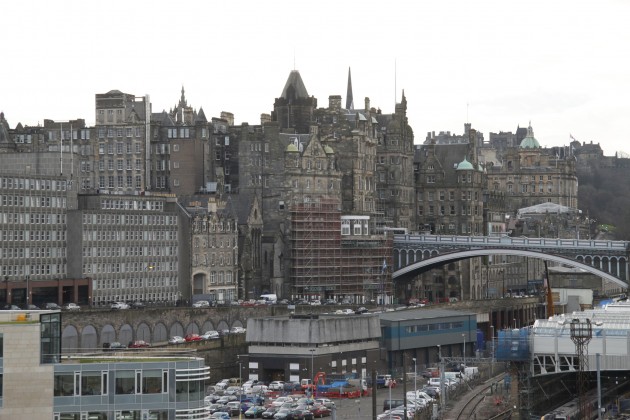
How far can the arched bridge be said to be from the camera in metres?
164

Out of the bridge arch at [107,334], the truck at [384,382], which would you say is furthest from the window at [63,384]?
the bridge arch at [107,334]

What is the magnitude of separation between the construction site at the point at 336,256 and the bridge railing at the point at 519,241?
3660 mm

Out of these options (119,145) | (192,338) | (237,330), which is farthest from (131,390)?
(119,145)

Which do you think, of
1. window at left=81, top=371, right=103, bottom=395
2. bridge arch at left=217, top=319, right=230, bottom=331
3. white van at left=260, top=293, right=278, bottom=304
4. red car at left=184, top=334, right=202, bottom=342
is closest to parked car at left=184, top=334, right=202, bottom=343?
red car at left=184, top=334, right=202, bottom=342

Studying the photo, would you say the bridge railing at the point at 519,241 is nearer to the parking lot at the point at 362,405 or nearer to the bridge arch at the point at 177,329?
the bridge arch at the point at 177,329

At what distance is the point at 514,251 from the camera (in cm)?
16825

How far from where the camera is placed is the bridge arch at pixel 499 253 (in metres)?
164

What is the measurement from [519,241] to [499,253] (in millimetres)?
3443

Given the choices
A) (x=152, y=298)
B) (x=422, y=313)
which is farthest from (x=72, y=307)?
(x=422, y=313)

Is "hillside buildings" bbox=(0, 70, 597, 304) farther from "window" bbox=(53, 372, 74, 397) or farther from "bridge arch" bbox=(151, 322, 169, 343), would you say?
"window" bbox=(53, 372, 74, 397)

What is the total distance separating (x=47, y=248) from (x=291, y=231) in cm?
3498

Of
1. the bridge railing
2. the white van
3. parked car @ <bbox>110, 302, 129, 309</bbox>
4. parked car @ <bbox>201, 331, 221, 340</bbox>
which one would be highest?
the bridge railing

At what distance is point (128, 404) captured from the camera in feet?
191

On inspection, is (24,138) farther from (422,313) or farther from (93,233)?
(422,313)
